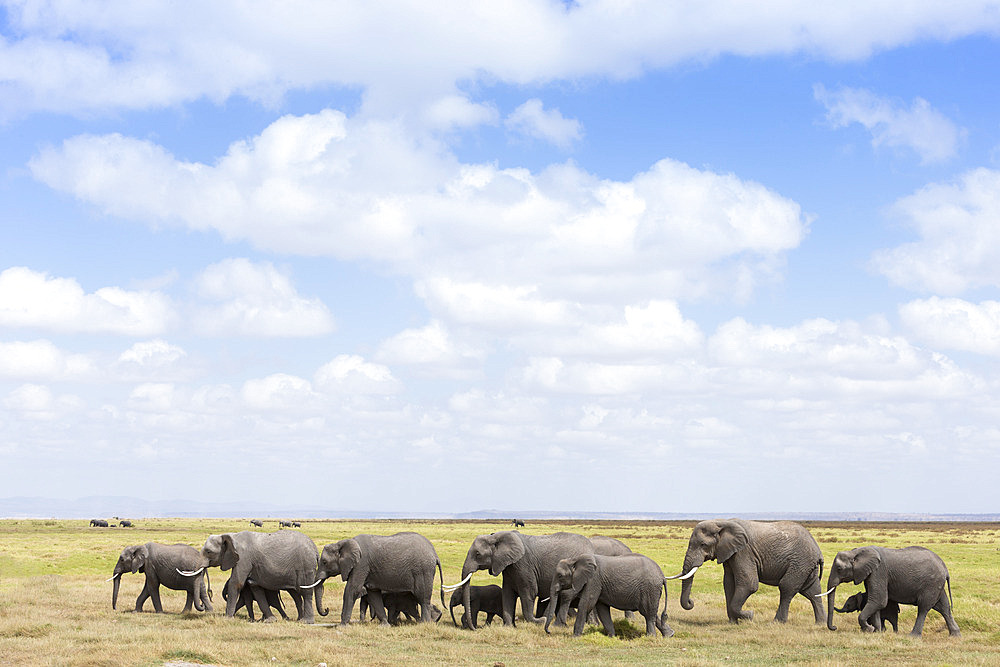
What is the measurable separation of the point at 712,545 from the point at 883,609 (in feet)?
16.0

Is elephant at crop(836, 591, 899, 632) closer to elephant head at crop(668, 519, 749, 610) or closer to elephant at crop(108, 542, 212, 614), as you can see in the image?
elephant head at crop(668, 519, 749, 610)

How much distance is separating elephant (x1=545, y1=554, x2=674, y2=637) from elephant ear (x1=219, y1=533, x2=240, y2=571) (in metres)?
8.97

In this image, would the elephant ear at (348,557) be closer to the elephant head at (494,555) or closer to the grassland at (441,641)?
the grassland at (441,641)

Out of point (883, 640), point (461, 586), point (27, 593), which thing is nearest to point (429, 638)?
point (461, 586)

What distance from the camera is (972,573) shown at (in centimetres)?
4397

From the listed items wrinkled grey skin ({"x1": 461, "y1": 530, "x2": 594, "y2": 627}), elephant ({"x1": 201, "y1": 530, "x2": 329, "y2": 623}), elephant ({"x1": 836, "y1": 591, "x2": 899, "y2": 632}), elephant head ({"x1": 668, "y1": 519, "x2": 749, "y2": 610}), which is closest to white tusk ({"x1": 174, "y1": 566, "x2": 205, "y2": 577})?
elephant ({"x1": 201, "y1": 530, "x2": 329, "y2": 623})

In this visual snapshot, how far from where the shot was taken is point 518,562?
26359 millimetres

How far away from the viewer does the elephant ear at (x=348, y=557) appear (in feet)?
86.4

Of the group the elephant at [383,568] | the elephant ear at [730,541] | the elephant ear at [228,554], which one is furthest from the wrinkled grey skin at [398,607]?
the elephant ear at [730,541]

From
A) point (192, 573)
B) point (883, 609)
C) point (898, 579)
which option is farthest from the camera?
point (192, 573)

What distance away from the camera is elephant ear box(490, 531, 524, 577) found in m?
26.2

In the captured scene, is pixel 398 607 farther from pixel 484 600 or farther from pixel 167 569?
pixel 167 569

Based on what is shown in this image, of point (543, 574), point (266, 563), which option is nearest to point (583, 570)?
point (543, 574)

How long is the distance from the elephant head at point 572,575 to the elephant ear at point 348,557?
5.61 metres
